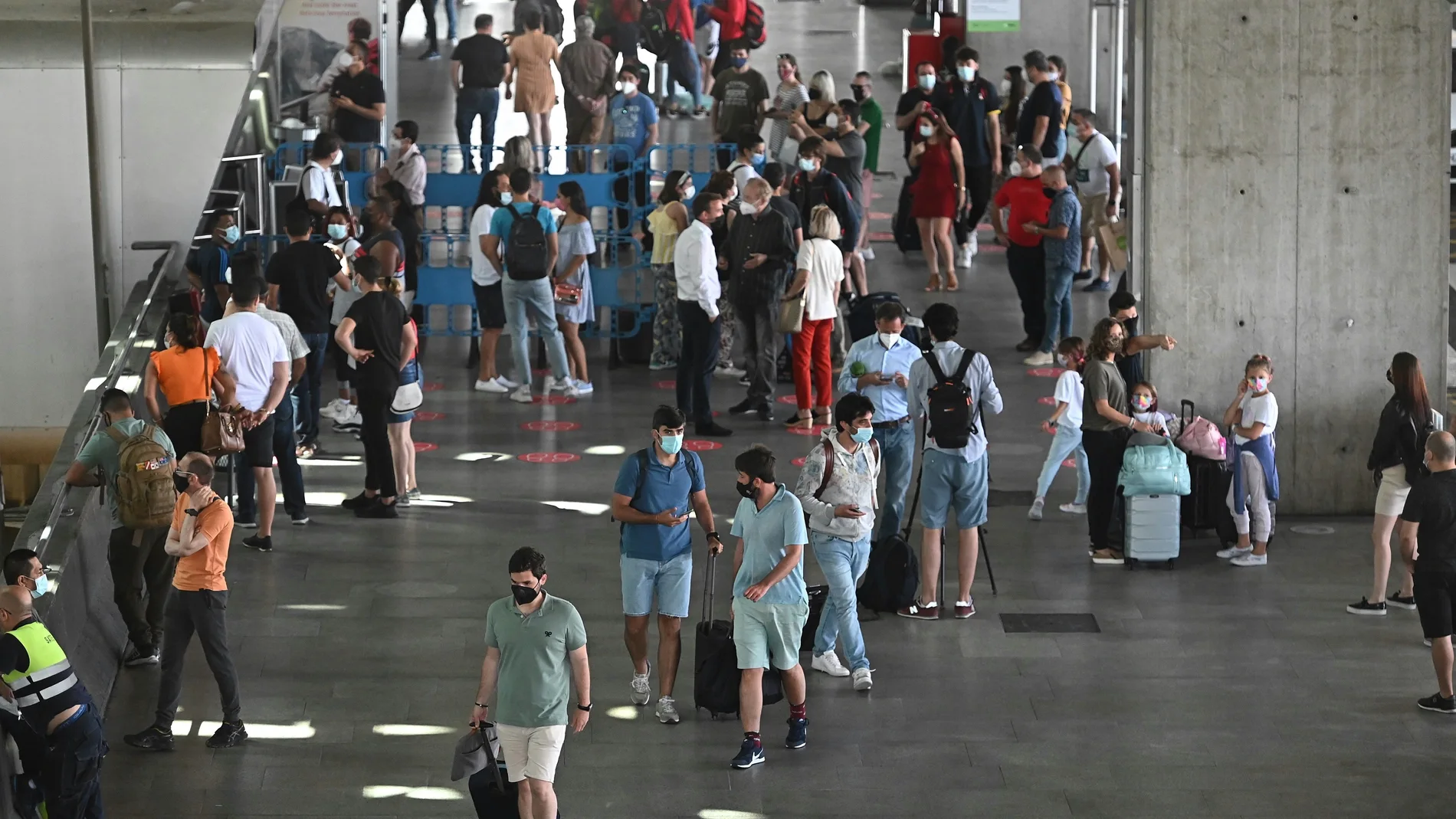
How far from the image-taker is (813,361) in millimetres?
15289

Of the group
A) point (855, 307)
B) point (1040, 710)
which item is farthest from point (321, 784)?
point (855, 307)

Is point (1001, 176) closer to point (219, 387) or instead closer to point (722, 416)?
point (722, 416)

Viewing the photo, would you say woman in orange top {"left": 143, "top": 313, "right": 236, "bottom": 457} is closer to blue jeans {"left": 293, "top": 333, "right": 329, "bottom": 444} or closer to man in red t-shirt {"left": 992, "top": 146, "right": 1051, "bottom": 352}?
blue jeans {"left": 293, "top": 333, "right": 329, "bottom": 444}

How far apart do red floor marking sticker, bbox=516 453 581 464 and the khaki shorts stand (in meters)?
6.58

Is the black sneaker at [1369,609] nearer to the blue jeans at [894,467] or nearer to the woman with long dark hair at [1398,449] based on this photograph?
the woman with long dark hair at [1398,449]

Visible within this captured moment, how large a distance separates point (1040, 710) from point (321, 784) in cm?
352

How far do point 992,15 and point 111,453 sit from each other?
1775cm

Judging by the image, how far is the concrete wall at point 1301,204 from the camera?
12.7 m

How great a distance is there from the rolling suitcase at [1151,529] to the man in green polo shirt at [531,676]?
17.0 ft

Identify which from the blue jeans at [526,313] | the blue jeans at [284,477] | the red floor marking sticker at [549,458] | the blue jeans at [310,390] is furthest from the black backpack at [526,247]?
the blue jeans at [284,477]

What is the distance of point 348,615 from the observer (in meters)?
10.9

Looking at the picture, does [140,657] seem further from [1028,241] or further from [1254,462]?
[1028,241]

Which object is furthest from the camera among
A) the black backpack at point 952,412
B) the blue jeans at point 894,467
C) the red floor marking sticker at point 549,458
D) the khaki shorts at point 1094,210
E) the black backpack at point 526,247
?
the khaki shorts at point 1094,210

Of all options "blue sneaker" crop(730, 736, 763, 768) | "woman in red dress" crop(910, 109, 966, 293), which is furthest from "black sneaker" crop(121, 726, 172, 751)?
"woman in red dress" crop(910, 109, 966, 293)
